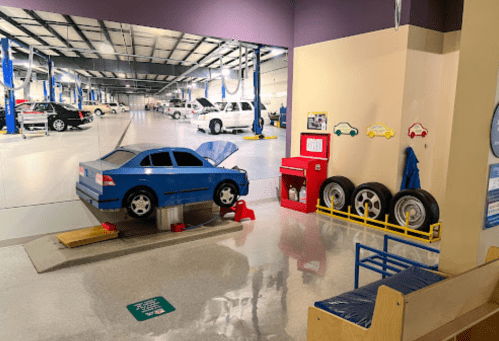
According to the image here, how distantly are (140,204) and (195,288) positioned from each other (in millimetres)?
1663

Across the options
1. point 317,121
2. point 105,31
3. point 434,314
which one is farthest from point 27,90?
point 434,314

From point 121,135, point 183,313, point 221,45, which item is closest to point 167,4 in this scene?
point 221,45

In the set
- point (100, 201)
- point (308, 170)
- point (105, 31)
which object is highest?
point (105, 31)

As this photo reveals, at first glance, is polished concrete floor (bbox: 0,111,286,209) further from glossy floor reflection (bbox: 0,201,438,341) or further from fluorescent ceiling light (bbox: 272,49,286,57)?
fluorescent ceiling light (bbox: 272,49,286,57)

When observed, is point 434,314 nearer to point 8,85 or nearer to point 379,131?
point 379,131

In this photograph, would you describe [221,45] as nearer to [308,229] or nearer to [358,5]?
[358,5]

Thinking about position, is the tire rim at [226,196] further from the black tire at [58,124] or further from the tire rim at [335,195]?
the black tire at [58,124]

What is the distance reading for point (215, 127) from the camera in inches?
278

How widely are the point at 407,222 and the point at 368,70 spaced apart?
2586mm

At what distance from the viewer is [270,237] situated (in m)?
5.28

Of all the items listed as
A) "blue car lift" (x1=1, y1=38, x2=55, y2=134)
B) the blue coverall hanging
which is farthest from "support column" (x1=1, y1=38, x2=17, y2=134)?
the blue coverall hanging

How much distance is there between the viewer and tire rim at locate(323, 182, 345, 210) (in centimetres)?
630

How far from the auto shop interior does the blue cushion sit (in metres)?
0.02

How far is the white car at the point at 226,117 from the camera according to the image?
6727 mm
